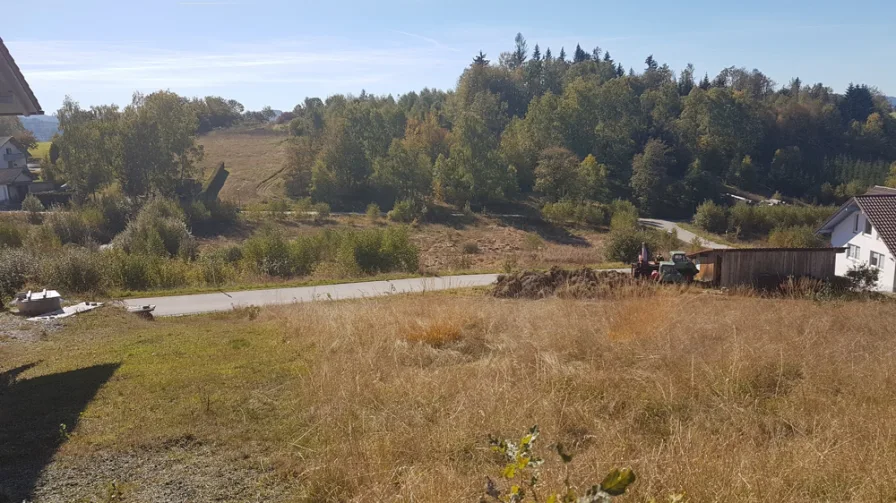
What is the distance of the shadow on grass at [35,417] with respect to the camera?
5121mm

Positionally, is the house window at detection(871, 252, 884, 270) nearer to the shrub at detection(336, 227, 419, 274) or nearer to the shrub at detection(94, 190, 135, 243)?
the shrub at detection(336, 227, 419, 274)

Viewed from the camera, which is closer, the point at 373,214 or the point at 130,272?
the point at 130,272

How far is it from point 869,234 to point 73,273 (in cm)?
3379

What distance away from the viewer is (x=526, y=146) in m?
65.3

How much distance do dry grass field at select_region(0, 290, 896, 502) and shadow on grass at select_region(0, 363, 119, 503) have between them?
0.09 ft

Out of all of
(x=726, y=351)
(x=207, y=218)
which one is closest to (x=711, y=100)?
(x=207, y=218)

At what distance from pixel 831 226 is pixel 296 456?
3599 cm

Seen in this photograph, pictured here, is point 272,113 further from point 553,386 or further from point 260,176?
point 553,386

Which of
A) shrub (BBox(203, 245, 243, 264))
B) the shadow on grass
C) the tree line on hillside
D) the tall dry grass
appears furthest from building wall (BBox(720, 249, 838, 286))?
the tree line on hillside

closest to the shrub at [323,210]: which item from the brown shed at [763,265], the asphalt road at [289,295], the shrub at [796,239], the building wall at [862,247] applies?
the asphalt road at [289,295]

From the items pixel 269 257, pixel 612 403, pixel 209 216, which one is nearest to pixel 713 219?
pixel 269 257

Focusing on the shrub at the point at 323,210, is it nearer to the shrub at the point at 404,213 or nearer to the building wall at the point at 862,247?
the shrub at the point at 404,213

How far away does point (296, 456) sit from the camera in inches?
213

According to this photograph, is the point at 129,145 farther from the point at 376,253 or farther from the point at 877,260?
the point at 877,260
